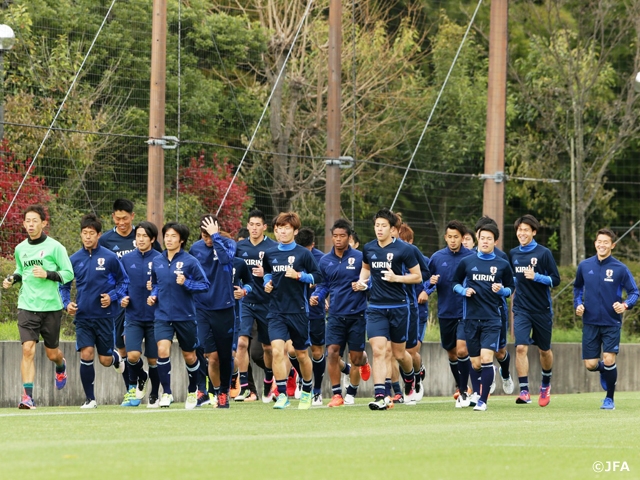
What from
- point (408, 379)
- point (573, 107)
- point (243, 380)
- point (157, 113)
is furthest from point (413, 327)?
→ point (573, 107)

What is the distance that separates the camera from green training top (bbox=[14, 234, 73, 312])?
14.9m

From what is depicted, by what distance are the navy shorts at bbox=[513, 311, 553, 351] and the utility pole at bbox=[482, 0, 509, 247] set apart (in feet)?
23.1

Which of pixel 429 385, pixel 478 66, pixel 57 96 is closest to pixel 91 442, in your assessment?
pixel 429 385

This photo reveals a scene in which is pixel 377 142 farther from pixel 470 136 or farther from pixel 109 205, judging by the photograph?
pixel 109 205

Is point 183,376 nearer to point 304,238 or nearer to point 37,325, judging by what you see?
point 304,238

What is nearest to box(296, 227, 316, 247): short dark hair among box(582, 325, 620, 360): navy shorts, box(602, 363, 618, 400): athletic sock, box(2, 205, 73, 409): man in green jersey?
box(2, 205, 73, 409): man in green jersey

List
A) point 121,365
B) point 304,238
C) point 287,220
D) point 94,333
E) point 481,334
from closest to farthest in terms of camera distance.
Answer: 1. point 287,220
2. point 94,333
3. point 481,334
4. point 121,365
5. point 304,238

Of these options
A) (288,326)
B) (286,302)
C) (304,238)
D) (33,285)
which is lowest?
(288,326)

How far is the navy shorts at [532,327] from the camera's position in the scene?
17.0 m

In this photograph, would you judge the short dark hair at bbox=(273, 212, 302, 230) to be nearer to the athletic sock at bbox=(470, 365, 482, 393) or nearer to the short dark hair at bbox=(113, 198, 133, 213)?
the short dark hair at bbox=(113, 198, 133, 213)

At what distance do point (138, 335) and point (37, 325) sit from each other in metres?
1.12

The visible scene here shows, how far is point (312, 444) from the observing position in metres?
10.5

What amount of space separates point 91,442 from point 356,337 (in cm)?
622

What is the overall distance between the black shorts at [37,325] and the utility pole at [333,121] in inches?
307
